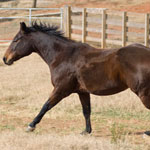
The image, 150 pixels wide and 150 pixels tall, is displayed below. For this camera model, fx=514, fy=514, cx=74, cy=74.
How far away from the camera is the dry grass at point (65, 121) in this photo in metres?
7.16

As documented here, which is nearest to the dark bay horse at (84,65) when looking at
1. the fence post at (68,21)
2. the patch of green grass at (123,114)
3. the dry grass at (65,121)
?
the dry grass at (65,121)

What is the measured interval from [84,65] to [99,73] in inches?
12.9

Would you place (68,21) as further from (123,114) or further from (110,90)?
(110,90)

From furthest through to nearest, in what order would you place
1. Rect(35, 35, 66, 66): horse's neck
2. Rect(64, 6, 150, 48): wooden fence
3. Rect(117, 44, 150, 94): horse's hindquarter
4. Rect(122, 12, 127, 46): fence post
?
Rect(122, 12, 127, 46): fence post < Rect(64, 6, 150, 48): wooden fence < Rect(35, 35, 66, 66): horse's neck < Rect(117, 44, 150, 94): horse's hindquarter

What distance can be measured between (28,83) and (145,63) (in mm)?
6820

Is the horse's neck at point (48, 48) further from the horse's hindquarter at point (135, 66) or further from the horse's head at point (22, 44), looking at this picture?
the horse's hindquarter at point (135, 66)

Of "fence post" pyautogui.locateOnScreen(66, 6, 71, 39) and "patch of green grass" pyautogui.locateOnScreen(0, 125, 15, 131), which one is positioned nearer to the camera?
"patch of green grass" pyautogui.locateOnScreen(0, 125, 15, 131)

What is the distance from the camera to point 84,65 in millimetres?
8484

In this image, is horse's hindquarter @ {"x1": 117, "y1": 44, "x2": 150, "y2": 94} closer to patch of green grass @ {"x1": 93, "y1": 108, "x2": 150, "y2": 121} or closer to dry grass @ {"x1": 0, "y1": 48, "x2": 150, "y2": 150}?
dry grass @ {"x1": 0, "y1": 48, "x2": 150, "y2": 150}

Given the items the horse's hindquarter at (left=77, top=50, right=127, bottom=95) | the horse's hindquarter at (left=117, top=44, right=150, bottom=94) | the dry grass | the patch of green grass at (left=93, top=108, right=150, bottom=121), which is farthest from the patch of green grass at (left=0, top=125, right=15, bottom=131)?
the horse's hindquarter at (left=117, top=44, right=150, bottom=94)

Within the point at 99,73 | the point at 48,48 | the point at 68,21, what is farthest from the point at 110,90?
the point at 68,21

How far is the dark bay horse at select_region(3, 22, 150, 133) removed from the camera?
7965 mm

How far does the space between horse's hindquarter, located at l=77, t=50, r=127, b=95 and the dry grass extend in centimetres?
67

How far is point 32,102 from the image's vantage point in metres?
11.9
